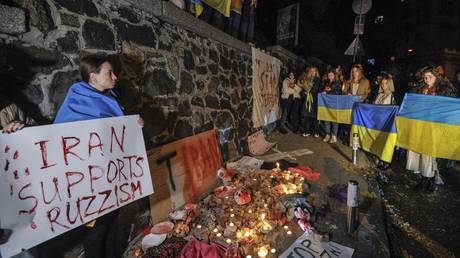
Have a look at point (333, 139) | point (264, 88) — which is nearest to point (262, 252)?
point (264, 88)

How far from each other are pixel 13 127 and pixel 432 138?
19.1 feet

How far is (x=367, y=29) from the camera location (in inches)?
1281

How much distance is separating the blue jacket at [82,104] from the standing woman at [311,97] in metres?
6.68

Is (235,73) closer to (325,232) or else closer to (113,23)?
(113,23)

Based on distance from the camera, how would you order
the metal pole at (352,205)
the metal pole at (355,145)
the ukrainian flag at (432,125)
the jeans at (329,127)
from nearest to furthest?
the metal pole at (352,205), the ukrainian flag at (432,125), the metal pole at (355,145), the jeans at (329,127)

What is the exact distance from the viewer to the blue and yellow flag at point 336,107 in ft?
22.4

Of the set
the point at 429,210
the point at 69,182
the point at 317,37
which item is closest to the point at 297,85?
the point at 429,210

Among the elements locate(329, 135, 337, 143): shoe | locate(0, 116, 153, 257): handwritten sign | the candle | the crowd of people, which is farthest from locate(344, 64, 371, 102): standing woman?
locate(0, 116, 153, 257): handwritten sign

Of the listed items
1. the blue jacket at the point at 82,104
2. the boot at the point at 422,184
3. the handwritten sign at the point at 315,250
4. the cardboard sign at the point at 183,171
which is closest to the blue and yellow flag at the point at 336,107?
the boot at the point at 422,184

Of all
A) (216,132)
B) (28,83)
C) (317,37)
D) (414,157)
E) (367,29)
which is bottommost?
(414,157)

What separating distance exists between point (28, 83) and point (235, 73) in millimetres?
4321

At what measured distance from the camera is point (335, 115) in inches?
285

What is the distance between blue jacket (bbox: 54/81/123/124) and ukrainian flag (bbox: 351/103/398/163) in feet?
18.1

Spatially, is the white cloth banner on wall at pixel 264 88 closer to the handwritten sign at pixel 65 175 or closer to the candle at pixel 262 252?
the candle at pixel 262 252
